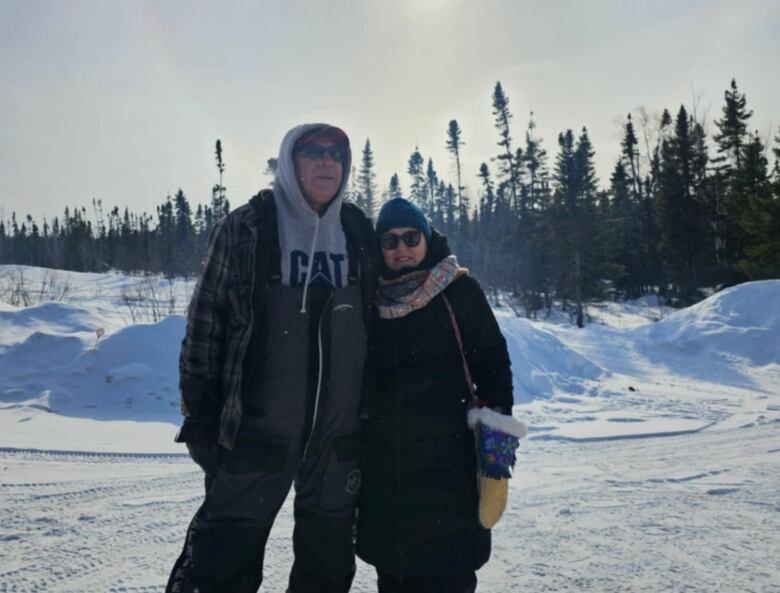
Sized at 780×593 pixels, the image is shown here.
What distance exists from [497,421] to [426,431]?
28 cm

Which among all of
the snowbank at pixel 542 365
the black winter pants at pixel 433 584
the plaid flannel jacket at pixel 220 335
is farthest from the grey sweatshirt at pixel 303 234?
the snowbank at pixel 542 365

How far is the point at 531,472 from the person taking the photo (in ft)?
15.6

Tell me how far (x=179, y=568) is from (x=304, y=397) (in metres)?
0.72

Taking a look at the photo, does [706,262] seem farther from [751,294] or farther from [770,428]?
[770,428]

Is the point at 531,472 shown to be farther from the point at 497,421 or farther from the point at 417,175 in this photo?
the point at 417,175

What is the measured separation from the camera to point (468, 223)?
4425 cm

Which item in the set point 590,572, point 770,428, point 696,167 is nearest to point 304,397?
point 590,572

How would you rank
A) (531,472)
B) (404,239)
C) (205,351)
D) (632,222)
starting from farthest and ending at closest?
(632,222) → (531,472) → (404,239) → (205,351)

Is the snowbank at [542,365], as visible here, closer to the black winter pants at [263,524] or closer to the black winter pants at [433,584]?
the black winter pants at [433,584]

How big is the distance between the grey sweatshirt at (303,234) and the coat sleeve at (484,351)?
0.51 meters

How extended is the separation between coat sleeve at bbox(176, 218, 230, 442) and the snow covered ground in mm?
1401

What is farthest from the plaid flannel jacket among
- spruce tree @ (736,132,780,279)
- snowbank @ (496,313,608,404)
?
spruce tree @ (736,132,780,279)

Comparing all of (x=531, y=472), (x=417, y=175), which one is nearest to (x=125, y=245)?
(x=417, y=175)

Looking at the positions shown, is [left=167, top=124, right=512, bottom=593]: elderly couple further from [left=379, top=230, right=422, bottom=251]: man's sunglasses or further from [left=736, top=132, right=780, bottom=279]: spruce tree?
[left=736, top=132, right=780, bottom=279]: spruce tree
